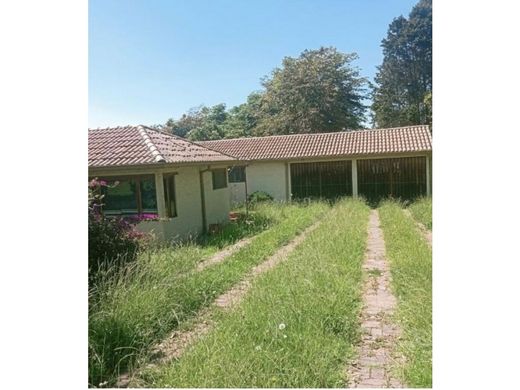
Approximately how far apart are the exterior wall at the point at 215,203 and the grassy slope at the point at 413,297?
5.38 meters

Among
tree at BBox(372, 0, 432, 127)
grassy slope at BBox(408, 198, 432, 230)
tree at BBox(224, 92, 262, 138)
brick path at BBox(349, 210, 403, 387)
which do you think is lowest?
brick path at BBox(349, 210, 403, 387)

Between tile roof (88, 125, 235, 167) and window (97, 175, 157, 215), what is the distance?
1.56ft

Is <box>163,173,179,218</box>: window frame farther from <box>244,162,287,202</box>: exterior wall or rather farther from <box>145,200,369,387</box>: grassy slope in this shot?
<box>244,162,287,202</box>: exterior wall

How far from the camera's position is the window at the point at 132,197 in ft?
32.7

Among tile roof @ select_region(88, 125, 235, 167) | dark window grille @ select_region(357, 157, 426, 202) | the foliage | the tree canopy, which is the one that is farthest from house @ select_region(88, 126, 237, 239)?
the foliage

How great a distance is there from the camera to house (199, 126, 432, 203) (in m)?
17.2

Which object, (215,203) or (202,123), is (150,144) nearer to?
(215,203)

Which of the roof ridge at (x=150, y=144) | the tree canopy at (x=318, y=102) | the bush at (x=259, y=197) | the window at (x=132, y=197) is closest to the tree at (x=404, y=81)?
the tree canopy at (x=318, y=102)

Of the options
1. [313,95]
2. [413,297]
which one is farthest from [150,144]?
[313,95]

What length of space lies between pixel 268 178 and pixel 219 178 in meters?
5.35

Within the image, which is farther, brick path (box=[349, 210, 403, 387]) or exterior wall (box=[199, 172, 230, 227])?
exterior wall (box=[199, 172, 230, 227])

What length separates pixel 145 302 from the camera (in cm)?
456
